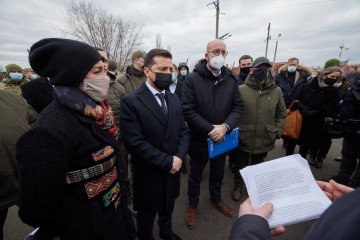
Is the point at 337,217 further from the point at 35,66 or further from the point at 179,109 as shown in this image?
the point at 179,109

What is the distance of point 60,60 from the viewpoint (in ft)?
3.96

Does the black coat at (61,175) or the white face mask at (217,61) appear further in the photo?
the white face mask at (217,61)

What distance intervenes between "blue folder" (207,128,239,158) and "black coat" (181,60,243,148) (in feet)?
0.42

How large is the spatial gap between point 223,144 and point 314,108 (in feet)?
6.86

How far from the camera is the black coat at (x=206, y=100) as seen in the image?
2600mm

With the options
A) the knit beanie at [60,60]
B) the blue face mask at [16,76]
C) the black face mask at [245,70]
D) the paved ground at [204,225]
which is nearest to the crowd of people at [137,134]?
the knit beanie at [60,60]

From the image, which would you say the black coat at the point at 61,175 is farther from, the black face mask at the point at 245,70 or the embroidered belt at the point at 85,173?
the black face mask at the point at 245,70

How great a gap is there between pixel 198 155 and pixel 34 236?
1.90 m

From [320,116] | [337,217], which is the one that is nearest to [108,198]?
[337,217]

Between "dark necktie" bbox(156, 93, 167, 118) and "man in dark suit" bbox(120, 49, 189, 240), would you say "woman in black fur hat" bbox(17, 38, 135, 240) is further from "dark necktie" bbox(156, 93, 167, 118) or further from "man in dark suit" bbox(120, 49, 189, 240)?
"dark necktie" bbox(156, 93, 167, 118)

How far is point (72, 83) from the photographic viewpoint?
127 cm

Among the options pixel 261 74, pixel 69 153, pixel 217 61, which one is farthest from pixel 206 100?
pixel 69 153

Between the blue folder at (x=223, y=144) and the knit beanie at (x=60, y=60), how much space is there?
5.57 feet

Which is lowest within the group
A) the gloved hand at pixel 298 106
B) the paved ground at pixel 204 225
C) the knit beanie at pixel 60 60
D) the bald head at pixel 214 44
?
the paved ground at pixel 204 225
